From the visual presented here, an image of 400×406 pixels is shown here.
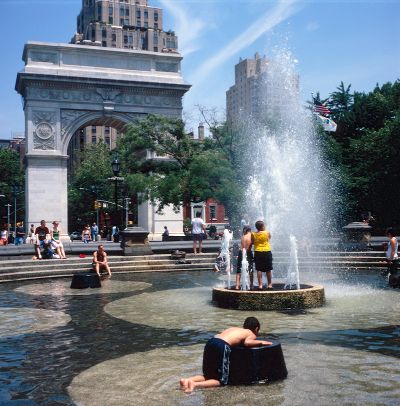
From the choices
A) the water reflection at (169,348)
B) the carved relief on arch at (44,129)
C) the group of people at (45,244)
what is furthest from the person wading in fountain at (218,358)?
the carved relief on arch at (44,129)

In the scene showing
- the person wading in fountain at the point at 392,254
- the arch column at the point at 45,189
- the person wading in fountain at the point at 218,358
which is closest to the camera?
the person wading in fountain at the point at 218,358

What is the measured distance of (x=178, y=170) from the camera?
106ft

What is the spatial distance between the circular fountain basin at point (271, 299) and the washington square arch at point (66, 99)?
26404mm

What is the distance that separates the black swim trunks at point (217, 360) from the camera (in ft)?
Answer: 17.6

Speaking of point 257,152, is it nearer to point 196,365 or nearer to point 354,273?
point 354,273

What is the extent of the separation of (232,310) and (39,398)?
5547mm

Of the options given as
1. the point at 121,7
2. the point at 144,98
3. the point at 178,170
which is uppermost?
the point at 121,7

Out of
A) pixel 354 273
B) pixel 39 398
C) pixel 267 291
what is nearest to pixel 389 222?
pixel 354 273

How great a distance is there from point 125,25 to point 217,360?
112 metres

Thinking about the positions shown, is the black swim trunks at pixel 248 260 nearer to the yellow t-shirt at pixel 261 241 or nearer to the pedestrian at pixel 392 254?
the yellow t-shirt at pixel 261 241

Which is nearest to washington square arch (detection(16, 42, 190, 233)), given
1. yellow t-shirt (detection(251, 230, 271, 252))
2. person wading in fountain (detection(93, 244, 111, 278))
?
person wading in fountain (detection(93, 244, 111, 278))

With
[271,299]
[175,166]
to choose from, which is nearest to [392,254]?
[271,299]

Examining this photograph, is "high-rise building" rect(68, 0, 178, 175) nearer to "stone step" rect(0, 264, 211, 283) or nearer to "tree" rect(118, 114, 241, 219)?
"tree" rect(118, 114, 241, 219)

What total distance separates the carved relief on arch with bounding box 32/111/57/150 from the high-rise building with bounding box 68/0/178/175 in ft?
216
